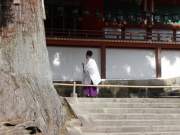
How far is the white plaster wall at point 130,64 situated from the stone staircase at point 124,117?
22.5 feet

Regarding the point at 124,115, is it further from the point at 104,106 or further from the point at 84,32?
the point at 84,32

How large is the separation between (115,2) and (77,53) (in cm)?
308

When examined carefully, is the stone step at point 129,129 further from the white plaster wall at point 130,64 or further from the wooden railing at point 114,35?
the wooden railing at point 114,35

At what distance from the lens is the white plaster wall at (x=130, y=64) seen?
2231 centimetres

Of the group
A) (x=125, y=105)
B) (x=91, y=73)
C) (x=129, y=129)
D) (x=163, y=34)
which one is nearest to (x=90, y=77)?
(x=91, y=73)

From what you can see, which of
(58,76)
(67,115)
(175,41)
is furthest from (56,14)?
(67,115)

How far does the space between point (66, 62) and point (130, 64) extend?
2719 mm

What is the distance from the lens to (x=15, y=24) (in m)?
11.9

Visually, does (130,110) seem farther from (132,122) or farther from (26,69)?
(26,69)

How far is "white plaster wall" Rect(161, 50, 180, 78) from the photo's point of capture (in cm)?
2306

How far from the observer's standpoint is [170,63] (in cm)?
2314

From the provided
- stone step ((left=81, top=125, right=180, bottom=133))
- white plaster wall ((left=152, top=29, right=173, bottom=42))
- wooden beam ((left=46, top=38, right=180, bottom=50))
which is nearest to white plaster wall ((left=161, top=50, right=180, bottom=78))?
wooden beam ((left=46, top=38, right=180, bottom=50))

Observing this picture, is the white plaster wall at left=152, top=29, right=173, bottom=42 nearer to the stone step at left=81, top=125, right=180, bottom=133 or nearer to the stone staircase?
the stone staircase

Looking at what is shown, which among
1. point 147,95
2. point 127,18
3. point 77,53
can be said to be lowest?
point 147,95
